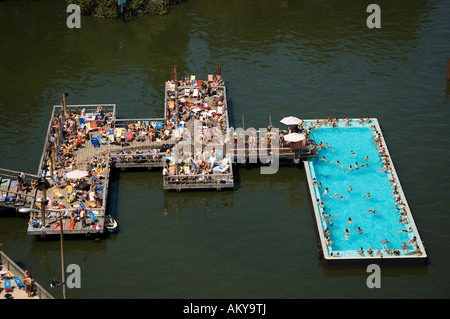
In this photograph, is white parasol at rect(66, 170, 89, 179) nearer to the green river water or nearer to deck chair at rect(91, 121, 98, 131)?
the green river water

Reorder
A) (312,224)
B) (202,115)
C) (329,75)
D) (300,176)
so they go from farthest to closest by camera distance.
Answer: (329,75), (202,115), (300,176), (312,224)

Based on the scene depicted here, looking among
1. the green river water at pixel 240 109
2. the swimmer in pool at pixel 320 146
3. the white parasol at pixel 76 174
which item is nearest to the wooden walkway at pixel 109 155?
the white parasol at pixel 76 174

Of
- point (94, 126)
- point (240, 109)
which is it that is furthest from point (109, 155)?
point (240, 109)

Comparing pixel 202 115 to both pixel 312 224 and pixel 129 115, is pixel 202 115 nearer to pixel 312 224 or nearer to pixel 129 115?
pixel 129 115

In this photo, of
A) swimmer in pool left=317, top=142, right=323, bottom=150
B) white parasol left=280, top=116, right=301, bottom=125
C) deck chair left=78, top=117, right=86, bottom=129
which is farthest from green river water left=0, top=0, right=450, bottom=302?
white parasol left=280, top=116, right=301, bottom=125

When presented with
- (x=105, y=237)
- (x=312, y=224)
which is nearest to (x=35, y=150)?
(x=105, y=237)

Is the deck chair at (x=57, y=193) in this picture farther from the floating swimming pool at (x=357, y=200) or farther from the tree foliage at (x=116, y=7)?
the tree foliage at (x=116, y=7)
